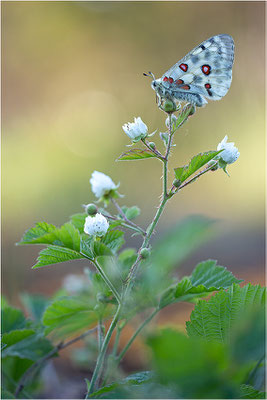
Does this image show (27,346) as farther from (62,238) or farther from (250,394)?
(250,394)

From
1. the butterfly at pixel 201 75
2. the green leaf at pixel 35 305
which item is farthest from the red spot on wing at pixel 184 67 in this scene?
the green leaf at pixel 35 305

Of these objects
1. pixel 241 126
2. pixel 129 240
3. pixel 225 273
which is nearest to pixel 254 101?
pixel 241 126

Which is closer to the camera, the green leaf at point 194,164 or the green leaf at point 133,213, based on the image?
the green leaf at point 194,164

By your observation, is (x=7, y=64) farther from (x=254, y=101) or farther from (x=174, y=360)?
(x=174, y=360)

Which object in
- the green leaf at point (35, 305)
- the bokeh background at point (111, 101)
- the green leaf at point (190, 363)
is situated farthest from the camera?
the bokeh background at point (111, 101)

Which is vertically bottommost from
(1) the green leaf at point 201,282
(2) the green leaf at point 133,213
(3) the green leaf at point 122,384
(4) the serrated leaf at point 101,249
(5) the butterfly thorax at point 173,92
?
(3) the green leaf at point 122,384

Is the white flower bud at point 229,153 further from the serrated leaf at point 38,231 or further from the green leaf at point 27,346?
the green leaf at point 27,346

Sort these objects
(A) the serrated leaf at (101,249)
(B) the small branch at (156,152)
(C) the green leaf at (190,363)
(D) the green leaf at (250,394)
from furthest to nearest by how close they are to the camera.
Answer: (B) the small branch at (156,152) < (A) the serrated leaf at (101,249) < (D) the green leaf at (250,394) < (C) the green leaf at (190,363)

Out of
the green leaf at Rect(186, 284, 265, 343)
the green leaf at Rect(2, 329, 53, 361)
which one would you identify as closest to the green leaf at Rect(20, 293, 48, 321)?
the green leaf at Rect(2, 329, 53, 361)
